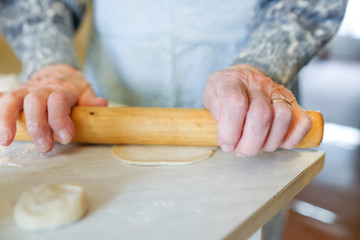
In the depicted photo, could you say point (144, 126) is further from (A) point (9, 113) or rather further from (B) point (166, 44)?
(B) point (166, 44)

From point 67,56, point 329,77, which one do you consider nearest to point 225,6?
point 67,56

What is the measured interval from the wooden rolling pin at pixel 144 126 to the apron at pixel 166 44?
0.33 metres

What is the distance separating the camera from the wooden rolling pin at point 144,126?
662 mm

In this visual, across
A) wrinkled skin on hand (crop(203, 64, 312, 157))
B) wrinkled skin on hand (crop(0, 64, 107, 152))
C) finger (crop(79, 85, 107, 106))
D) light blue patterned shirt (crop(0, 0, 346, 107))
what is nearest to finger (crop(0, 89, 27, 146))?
wrinkled skin on hand (crop(0, 64, 107, 152))

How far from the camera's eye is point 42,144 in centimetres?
62

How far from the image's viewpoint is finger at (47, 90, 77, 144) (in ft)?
2.02

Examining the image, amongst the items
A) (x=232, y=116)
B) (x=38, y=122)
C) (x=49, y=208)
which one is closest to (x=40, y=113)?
(x=38, y=122)

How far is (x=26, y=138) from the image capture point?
0.69m

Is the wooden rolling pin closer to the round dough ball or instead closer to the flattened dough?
the flattened dough

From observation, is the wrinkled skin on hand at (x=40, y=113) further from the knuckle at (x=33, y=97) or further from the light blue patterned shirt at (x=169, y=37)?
the light blue patterned shirt at (x=169, y=37)

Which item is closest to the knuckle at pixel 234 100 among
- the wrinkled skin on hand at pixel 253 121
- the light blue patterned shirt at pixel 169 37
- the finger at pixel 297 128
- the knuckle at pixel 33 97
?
the wrinkled skin on hand at pixel 253 121

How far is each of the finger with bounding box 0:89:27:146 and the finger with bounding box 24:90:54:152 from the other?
0.08ft

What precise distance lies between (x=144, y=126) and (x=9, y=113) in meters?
0.26

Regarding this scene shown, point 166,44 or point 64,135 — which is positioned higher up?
point 166,44
